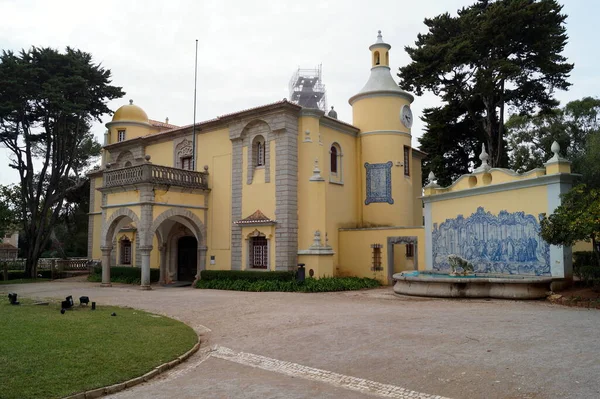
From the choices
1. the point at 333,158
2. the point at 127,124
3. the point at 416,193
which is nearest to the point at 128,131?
the point at 127,124

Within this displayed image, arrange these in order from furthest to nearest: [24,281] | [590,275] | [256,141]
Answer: [24,281]
[256,141]
[590,275]

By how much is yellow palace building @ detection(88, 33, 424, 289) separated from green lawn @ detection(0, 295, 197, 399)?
9.84 meters

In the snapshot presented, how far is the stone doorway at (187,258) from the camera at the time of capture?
2573 centimetres

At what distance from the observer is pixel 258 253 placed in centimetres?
2266

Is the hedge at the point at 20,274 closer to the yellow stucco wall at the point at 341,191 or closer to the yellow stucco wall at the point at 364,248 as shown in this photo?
the yellow stucco wall at the point at 341,191

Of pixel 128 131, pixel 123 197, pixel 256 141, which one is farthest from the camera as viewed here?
pixel 128 131

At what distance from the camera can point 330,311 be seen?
1347 centimetres

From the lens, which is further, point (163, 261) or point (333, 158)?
point (163, 261)

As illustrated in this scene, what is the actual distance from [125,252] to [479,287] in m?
20.3

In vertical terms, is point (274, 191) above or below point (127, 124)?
below

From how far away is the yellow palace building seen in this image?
21781 mm

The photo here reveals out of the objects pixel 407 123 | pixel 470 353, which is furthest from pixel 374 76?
pixel 470 353

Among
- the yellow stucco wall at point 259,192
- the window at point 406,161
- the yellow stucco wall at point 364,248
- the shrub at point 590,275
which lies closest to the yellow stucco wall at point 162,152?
the yellow stucco wall at point 259,192

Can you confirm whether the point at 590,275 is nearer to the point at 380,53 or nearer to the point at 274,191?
the point at 274,191
